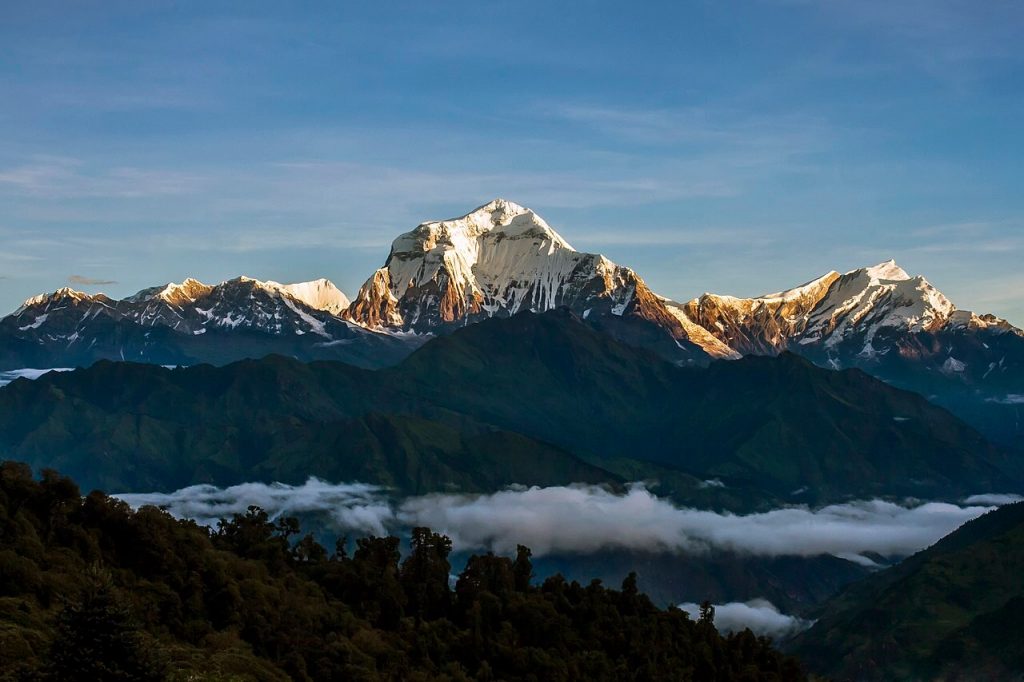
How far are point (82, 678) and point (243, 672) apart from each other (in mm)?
59013

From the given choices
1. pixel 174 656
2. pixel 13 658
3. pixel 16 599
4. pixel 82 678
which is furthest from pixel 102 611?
pixel 16 599

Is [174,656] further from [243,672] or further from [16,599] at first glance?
[16,599]

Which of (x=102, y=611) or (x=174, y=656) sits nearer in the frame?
(x=102, y=611)

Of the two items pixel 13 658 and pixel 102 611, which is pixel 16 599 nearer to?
pixel 13 658

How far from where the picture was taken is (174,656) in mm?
180750

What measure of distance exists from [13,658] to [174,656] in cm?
2546

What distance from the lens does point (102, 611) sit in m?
134

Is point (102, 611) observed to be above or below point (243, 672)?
above

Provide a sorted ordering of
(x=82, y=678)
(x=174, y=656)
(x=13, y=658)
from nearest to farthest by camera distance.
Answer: (x=82, y=678) < (x=13, y=658) < (x=174, y=656)

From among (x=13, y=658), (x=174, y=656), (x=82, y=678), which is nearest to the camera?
→ (x=82, y=678)

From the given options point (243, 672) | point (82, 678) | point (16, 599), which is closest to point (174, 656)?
point (243, 672)

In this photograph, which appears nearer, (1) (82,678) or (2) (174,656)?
(1) (82,678)

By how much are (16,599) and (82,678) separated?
61.5m

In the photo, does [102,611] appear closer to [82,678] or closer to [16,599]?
[82,678]
